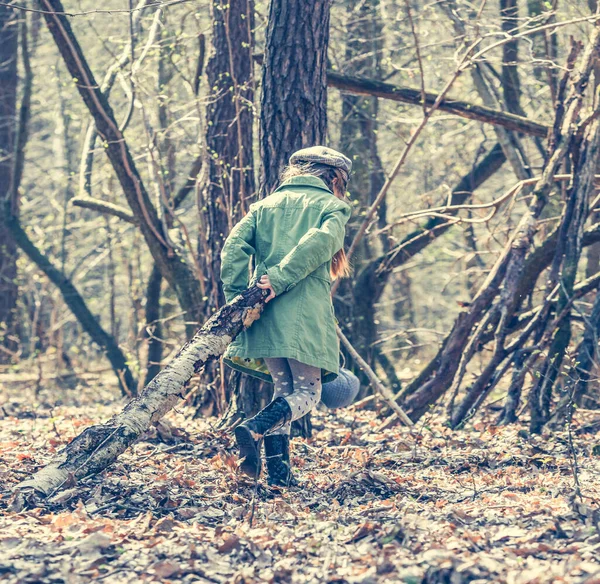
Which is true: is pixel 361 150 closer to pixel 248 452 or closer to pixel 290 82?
pixel 290 82

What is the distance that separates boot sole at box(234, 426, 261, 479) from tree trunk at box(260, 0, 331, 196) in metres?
2.22

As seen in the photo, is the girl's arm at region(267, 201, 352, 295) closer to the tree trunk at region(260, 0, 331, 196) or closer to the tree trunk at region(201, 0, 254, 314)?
the tree trunk at region(260, 0, 331, 196)

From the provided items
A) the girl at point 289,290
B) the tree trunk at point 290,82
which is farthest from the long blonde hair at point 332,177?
the tree trunk at point 290,82

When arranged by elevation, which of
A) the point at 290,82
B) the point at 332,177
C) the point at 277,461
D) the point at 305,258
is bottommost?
the point at 277,461

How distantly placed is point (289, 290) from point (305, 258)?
0.75 feet

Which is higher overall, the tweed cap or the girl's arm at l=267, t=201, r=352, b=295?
the girl's arm at l=267, t=201, r=352, b=295

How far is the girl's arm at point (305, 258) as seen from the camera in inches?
184

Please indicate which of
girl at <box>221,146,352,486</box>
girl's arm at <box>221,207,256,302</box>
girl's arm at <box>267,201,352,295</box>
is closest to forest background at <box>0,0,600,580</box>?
girl at <box>221,146,352,486</box>

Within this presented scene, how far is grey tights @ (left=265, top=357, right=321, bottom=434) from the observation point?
483 centimetres

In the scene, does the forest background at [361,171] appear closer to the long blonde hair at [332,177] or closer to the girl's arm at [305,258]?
the girl's arm at [305,258]

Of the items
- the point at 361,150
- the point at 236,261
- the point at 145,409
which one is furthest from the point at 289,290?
the point at 361,150

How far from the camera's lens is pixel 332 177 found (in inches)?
203

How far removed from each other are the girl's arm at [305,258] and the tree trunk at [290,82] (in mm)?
1477

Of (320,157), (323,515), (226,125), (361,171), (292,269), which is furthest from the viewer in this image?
(361,171)
